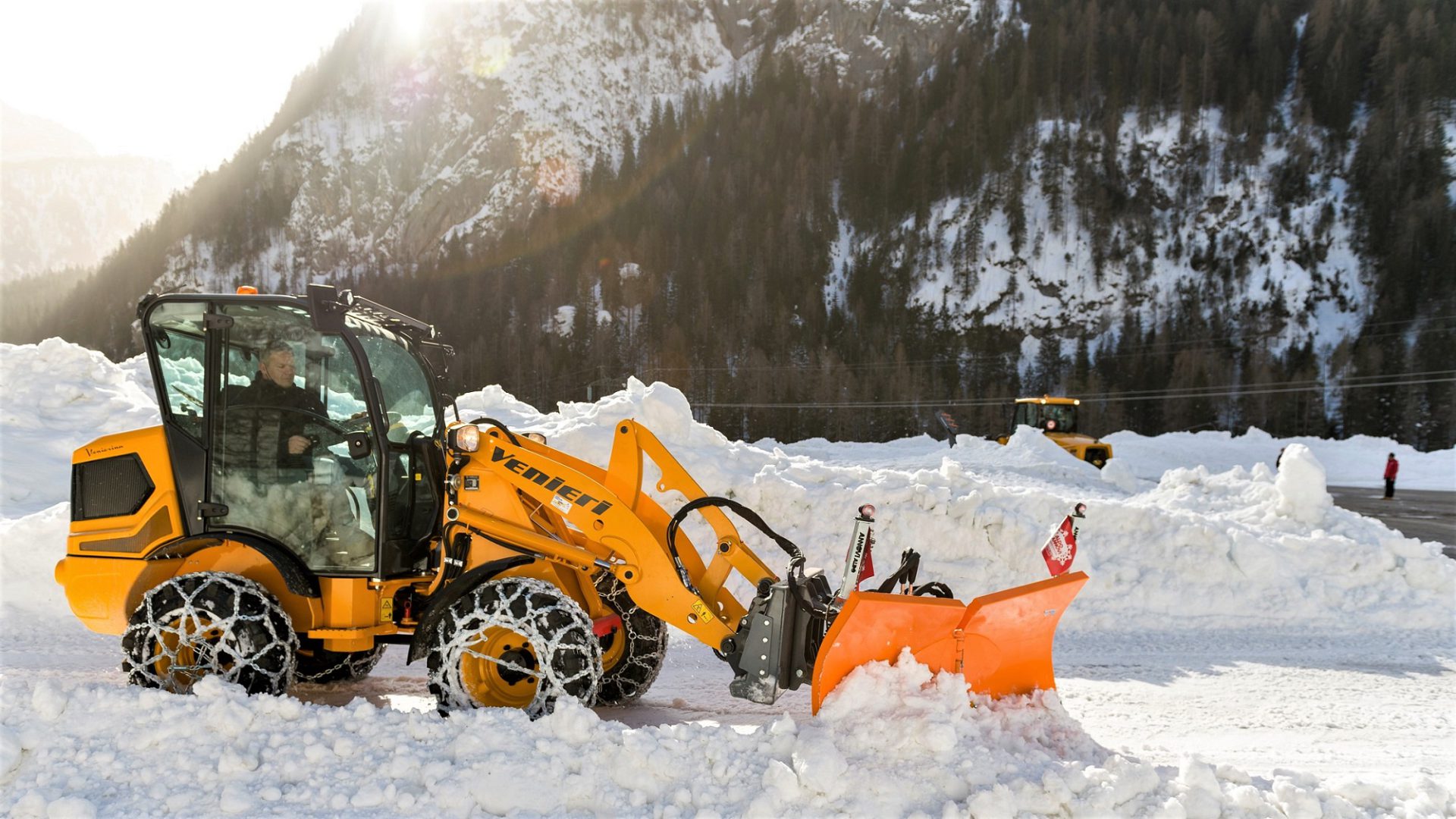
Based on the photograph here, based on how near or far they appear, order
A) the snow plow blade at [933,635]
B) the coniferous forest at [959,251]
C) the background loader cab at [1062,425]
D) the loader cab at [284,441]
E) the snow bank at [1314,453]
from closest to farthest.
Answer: the snow plow blade at [933,635] → the loader cab at [284,441] → the background loader cab at [1062,425] → the snow bank at [1314,453] → the coniferous forest at [959,251]

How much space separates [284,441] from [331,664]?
4.69ft

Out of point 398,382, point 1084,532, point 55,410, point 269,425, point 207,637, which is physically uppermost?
point 398,382

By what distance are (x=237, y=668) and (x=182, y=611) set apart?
0.38 metres

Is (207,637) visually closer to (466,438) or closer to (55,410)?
(466,438)

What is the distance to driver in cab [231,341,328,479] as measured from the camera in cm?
429

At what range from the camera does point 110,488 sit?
174 inches

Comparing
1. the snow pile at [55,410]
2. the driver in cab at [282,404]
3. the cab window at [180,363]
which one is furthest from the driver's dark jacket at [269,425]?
the snow pile at [55,410]

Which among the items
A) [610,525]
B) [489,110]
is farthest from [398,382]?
[489,110]

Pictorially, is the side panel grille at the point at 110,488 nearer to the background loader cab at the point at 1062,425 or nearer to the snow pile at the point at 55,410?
the snow pile at the point at 55,410

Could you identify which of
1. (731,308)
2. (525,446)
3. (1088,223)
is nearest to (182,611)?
(525,446)

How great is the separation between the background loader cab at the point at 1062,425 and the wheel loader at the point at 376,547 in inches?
754

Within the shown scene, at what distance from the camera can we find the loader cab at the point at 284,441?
166 inches

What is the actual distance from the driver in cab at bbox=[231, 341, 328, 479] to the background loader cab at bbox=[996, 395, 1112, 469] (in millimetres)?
20130

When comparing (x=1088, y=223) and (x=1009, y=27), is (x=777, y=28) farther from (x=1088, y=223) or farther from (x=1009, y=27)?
(x=1088, y=223)
